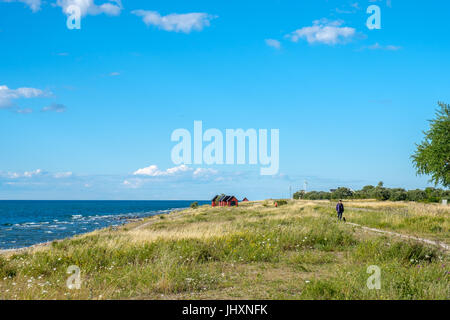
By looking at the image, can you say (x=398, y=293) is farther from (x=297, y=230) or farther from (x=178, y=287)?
(x=297, y=230)

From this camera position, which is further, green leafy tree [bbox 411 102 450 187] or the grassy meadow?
green leafy tree [bbox 411 102 450 187]

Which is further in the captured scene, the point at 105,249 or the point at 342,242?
the point at 342,242

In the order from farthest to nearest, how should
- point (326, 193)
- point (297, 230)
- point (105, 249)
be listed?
point (326, 193) → point (297, 230) → point (105, 249)

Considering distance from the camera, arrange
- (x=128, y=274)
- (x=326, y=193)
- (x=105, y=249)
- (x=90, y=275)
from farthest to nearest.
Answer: (x=326, y=193) → (x=105, y=249) → (x=90, y=275) → (x=128, y=274)

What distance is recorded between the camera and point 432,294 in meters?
7.02

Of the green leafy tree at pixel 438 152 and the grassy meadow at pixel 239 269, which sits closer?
the grassy meadow at pixel 239 269

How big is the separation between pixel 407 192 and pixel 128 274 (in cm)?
10469

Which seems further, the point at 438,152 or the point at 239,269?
the point at 438,152
